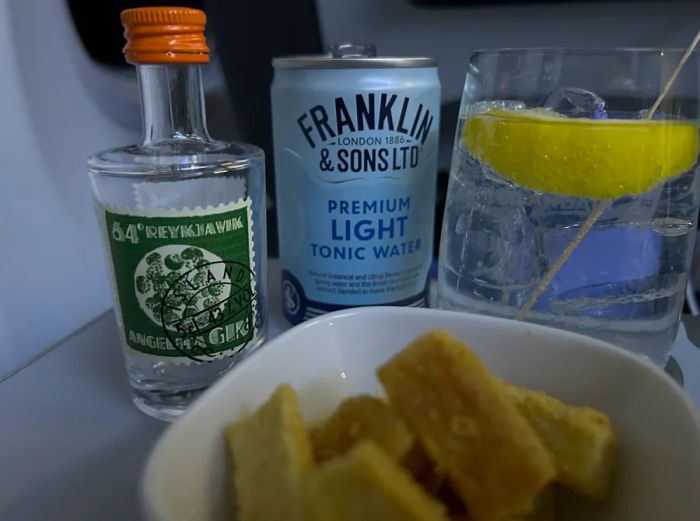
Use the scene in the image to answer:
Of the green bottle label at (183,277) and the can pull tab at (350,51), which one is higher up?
the can pull tab at (350,51)

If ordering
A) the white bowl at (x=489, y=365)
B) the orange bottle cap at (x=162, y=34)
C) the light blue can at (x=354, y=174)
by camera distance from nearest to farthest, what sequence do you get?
the white bowl at (x=489, y=365) → the orange bottle cap at (x=162, y=34) → the light blue can at (x=354, y=174)

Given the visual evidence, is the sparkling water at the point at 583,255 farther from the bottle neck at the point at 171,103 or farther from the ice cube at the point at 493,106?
the bottle neck at the point at 171,103

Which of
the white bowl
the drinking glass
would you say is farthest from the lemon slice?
the white bowl

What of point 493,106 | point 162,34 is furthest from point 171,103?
point 493,106

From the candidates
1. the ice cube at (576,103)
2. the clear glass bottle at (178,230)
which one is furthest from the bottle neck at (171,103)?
the ice cube at (576,103)

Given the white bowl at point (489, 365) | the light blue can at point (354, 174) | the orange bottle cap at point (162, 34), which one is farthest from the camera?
the light blue can at point (354, 174)

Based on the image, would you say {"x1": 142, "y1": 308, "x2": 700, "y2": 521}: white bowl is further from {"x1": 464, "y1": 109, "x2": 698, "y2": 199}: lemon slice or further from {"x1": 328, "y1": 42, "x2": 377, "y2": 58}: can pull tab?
{"x1": 328, "y1": 42, "x2": 377, "y2": 58}: can pull tab
